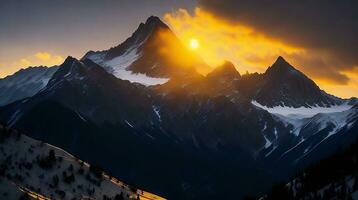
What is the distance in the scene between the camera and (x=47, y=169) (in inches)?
6658

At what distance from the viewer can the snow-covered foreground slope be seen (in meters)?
158

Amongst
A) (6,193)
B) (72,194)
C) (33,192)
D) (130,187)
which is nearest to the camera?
(6,193)

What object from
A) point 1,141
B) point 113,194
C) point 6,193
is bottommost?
point 6,193

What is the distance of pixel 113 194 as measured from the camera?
178 m

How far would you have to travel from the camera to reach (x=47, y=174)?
167 m

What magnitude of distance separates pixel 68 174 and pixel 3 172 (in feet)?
71.6

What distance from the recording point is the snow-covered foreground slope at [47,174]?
518ft

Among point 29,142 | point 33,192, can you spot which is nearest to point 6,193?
point 33,192

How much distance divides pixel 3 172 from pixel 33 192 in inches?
345

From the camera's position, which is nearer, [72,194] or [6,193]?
[6,193]

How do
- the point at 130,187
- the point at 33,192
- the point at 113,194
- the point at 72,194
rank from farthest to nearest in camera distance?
the point at 130,187 → the point at 113,194 → the point at 72,194 → the point at 33,192

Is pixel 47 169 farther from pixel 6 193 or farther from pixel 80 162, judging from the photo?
pixel 6 193

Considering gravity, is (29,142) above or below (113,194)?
above

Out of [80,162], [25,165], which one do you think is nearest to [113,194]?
[80,162]
